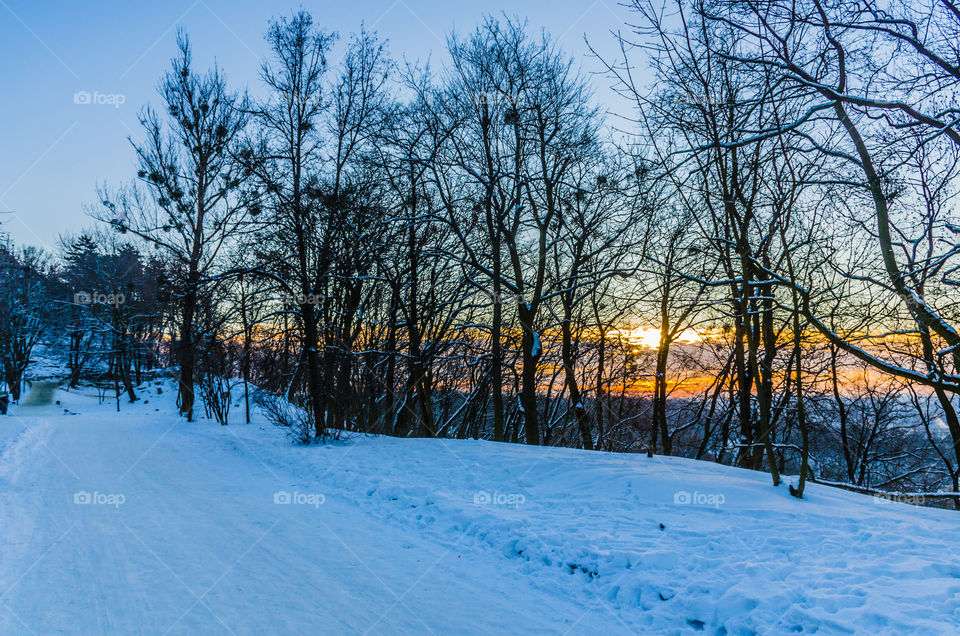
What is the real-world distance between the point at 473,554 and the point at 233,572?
2.37m

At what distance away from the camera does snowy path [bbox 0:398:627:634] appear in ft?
12.3

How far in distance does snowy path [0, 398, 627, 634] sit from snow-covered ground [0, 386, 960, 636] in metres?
0.02

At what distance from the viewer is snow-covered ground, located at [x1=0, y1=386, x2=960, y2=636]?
12.5 feet

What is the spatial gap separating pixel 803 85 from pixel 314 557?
8.22 meters

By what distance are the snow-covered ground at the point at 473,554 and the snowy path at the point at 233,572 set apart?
24mm

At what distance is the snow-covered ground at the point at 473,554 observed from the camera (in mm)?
3805

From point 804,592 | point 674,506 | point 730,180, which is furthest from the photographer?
point 730,180

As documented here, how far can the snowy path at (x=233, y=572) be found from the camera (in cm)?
376

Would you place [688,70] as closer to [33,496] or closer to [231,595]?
[231,595]

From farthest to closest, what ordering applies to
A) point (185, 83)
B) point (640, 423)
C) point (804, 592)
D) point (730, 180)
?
point (640, 423)
point (185, 83)
point (730, 180)
point (804, 592)

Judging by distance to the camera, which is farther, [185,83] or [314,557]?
[185,83]

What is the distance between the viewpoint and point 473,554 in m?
5.41

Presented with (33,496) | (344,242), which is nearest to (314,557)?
(33,496)

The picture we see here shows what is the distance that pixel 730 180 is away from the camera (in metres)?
8.52
